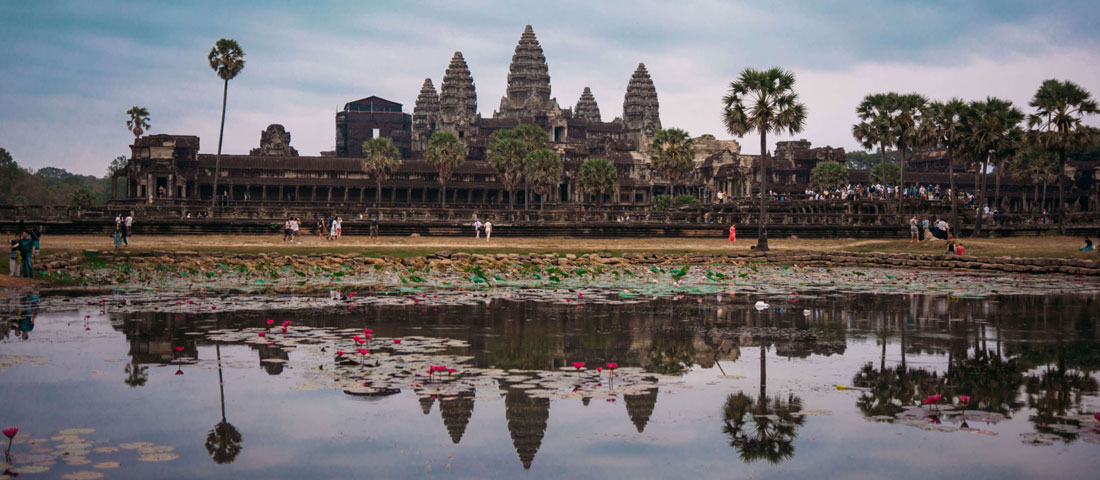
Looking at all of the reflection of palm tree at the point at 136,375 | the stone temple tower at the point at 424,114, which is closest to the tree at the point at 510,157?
the stone temple tower at the point at 424,114

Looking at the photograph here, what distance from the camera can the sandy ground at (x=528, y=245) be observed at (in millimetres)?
35312

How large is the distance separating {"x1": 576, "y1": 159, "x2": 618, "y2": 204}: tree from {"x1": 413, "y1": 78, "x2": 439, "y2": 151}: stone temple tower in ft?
211

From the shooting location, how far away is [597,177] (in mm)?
92000

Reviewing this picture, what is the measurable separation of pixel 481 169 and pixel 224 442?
93.2 m

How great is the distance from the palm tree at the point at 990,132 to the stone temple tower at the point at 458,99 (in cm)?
9285

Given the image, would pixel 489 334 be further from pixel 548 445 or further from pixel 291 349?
pixel 548 445

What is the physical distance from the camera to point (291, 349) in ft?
38.8

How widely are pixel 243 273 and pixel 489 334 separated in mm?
13699

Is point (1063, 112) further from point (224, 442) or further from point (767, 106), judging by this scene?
point (224, 442)

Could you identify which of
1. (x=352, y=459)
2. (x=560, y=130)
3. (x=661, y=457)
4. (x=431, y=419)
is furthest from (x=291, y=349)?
(x=560, y=130)

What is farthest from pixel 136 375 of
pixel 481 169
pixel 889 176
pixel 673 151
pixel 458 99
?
pixel 458 99

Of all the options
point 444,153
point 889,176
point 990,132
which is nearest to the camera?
point 990,132

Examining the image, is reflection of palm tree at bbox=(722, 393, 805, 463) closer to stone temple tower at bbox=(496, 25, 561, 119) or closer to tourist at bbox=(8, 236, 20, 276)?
tourist at bbox=(8, 236, 20, 276)

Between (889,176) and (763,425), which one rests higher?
(889,176)
